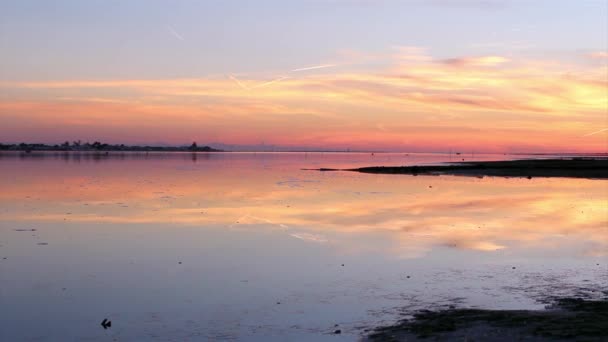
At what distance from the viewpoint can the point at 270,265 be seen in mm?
19562

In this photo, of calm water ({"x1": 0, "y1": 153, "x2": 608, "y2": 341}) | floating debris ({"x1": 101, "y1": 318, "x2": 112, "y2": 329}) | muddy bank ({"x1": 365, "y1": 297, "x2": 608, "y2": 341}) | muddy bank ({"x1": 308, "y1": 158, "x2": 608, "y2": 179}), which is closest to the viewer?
muddy bank ({"x1": 365, "y1": 297, "x2": 608, "y2": 341})

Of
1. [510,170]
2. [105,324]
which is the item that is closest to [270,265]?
[105,324]

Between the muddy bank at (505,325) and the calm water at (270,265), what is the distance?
846 millimetres

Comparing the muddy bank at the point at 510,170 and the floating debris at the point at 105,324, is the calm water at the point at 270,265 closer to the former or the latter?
the floating debris at the point at 105,324

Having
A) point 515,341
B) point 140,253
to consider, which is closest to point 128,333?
point 515,341

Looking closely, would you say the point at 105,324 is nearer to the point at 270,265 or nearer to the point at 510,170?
the point at 270,265

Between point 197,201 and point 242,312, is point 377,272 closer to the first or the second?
point 242,312

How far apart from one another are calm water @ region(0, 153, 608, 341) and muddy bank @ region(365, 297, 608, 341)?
0.85m

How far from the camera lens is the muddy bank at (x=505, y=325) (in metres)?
11.3

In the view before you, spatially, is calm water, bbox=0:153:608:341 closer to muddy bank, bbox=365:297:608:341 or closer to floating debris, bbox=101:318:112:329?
floating debris, bbox=101:318:112:329

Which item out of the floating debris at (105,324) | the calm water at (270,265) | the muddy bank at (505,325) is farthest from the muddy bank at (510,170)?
the floating debris at (105,324)

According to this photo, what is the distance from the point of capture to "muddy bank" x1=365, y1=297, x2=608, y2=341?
11.3 meters


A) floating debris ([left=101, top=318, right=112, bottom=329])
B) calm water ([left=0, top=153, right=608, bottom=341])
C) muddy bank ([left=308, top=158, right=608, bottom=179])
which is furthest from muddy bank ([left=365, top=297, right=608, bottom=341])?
muddy bank ([left=308, top=158, right=608, bottom=179])

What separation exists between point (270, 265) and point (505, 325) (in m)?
9.11
